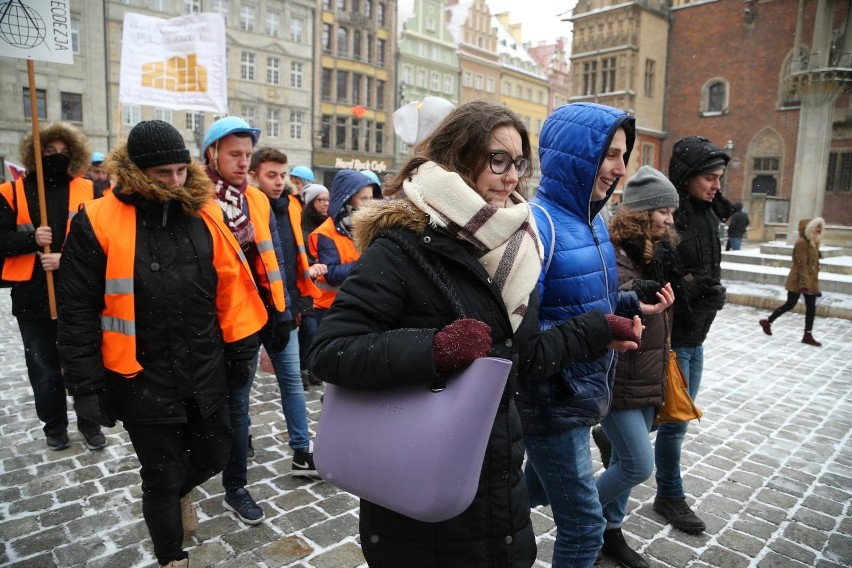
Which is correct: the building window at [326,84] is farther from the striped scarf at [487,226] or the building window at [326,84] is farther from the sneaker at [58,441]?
the striped scarf at [487,226]

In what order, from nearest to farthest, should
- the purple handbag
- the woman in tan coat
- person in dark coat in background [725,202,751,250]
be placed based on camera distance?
the purple handbag
the woman in tan coat
person in dark coat in background [725,202,751,250]

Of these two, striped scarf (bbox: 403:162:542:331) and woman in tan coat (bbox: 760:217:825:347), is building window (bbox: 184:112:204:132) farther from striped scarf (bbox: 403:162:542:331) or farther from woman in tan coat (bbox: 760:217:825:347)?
striped scarf (bbox: 403:162:542:331)

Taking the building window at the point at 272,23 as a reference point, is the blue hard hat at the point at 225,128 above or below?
below

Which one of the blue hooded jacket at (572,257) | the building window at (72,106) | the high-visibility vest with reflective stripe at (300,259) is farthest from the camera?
the building window at (72,106)

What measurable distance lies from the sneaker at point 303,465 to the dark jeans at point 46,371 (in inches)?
66.2

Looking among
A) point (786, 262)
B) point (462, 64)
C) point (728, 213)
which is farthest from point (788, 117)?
point (728, 213)

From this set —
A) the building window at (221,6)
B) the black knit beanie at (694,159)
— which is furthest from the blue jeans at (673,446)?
the building window at (221,6)

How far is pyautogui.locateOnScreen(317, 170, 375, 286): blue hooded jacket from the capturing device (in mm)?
5145

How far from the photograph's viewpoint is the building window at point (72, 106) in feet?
100

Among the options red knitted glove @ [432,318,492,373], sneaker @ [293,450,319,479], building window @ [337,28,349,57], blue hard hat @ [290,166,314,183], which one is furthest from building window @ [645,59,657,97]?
red knitted glove @ [432,318,492,373]

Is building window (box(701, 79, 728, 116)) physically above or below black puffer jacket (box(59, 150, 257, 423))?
above

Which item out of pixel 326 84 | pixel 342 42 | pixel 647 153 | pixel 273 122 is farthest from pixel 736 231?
pixel 342 42

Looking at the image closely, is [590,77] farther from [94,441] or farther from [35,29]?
[94,441]

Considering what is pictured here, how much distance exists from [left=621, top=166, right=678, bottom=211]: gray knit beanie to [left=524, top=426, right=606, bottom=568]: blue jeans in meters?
1.54
